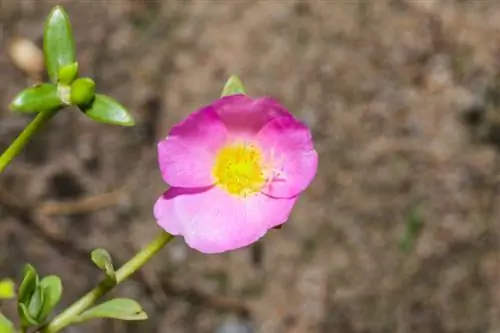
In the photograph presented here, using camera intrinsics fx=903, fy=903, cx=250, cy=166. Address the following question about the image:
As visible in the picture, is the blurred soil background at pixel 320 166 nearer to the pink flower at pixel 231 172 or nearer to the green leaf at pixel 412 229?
the green leaf at pixel 412 229

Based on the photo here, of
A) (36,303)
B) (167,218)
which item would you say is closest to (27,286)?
(36,303)

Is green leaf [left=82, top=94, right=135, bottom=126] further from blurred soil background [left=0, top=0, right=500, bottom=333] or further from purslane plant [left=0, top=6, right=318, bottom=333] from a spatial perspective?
blurred soil background [left=0, top=0, right=500, bottom=333]

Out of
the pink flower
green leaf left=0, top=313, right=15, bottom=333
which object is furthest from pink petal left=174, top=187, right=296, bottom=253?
green leaf left=0, top=313, right=15, bottom=333

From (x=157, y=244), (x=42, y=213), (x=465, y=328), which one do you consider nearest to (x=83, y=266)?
(x=42, y=213)

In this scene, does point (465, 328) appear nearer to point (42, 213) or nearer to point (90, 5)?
point (42, 213)

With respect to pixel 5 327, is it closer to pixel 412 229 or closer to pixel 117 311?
pixel 117 311
